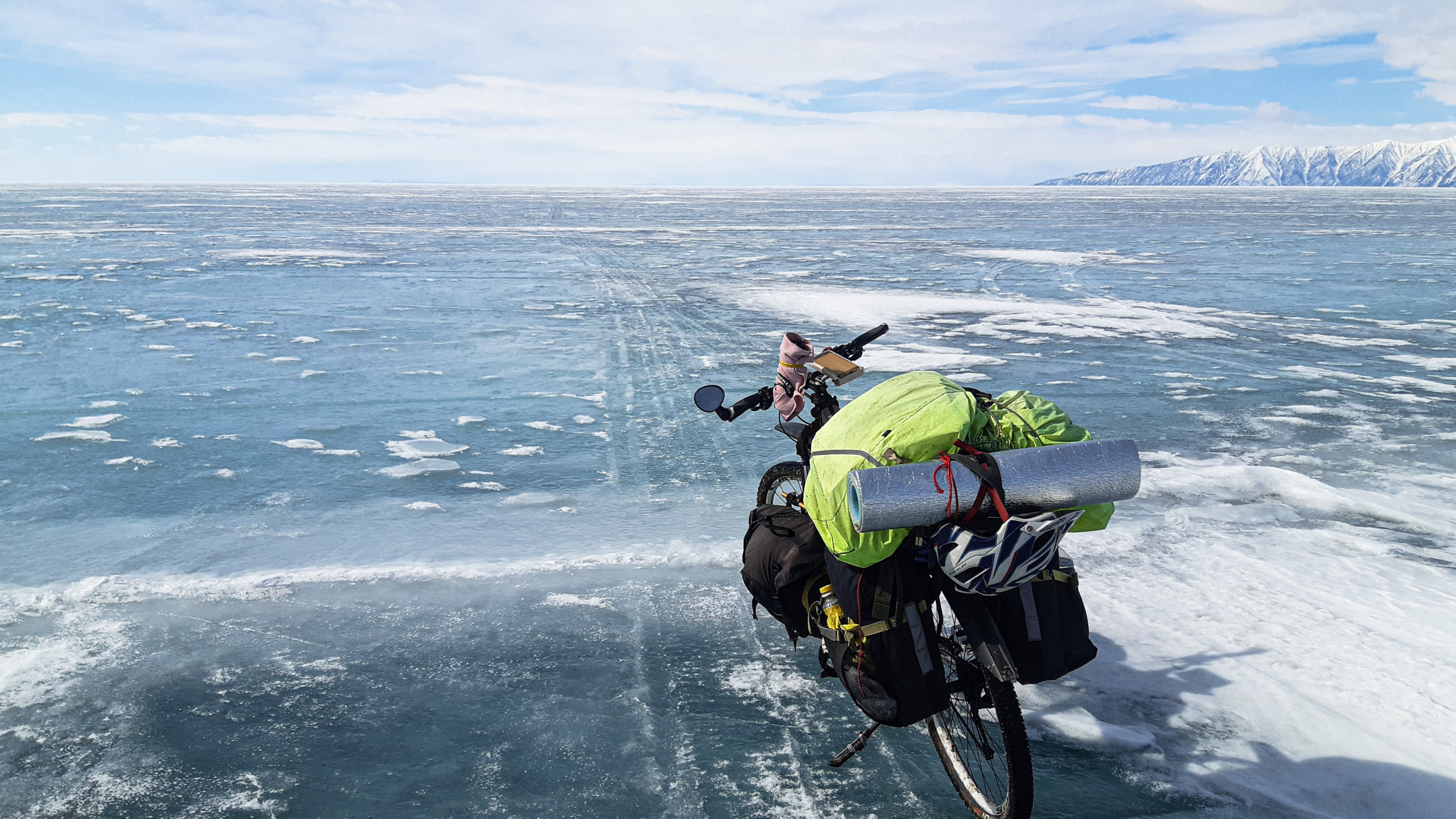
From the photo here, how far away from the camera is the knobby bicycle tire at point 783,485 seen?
4.30 m

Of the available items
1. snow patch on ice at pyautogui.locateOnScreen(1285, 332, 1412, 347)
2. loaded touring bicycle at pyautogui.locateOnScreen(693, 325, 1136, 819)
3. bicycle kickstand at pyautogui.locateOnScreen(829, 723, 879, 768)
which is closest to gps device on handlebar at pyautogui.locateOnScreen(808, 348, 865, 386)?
loaded touring bicycle at pyautogui.locateOnScreen(693, 325, 1136, 819)

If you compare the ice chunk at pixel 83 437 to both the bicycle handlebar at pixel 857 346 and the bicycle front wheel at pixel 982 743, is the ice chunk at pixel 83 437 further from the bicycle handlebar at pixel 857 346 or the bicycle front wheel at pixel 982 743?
the bicycle front wheel at pixel 982 743

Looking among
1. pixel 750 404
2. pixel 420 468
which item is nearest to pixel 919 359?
pixel 420 468

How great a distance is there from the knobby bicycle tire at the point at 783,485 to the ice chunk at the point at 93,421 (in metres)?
5.93

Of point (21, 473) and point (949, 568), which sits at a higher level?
point (949, 568)

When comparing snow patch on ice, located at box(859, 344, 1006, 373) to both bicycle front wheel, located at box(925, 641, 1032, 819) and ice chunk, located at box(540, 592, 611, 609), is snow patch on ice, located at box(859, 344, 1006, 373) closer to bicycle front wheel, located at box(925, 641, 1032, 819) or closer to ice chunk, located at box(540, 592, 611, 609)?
ice chunk, located at box(540, 592, 611, 609)

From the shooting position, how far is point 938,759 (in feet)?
10.4

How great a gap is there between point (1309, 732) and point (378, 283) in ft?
56.1

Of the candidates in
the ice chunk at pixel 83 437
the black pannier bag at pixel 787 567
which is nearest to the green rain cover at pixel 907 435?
the black pannier bag at pixel 787 567

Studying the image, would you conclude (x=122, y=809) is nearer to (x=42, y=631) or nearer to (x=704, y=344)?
(x=42, y=631)

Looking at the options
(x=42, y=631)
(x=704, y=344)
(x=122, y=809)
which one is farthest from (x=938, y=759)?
(x=704, y=344)

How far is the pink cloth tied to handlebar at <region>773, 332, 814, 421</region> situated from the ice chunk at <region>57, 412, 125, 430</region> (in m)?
6.18

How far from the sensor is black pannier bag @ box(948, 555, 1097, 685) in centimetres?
261

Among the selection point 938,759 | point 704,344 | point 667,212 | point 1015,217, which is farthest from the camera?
point 667,212
